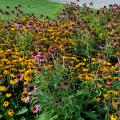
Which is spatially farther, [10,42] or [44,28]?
[44,28]

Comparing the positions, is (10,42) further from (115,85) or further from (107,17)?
(107,17)

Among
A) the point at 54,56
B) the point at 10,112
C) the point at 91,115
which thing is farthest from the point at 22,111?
the point at 54,56

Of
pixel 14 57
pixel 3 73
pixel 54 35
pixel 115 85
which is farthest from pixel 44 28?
pixel 115 85

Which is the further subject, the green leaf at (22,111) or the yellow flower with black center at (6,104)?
the green leaf at (22,111)

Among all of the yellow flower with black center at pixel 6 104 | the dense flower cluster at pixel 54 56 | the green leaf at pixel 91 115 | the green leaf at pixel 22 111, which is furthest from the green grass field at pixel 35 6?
the green leaf at pixel 91 115

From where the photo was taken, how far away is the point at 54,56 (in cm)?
543

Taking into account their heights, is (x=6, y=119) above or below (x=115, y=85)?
below

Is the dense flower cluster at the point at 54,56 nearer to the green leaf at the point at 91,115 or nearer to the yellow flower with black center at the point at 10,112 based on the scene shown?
the yellow flower with black center at the point at 10,112

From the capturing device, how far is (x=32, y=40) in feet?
20.9

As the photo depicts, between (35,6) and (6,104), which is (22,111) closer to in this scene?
(6,104)

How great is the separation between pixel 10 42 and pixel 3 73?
1.37 metres

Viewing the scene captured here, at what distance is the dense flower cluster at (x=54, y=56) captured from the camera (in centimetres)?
470

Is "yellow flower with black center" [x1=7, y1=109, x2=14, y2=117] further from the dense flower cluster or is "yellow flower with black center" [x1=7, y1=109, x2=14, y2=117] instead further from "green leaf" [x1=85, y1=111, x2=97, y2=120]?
"green leaf" [x1=85, y1=111, x2=97, y2=120]

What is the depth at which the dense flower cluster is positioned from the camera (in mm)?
4699
